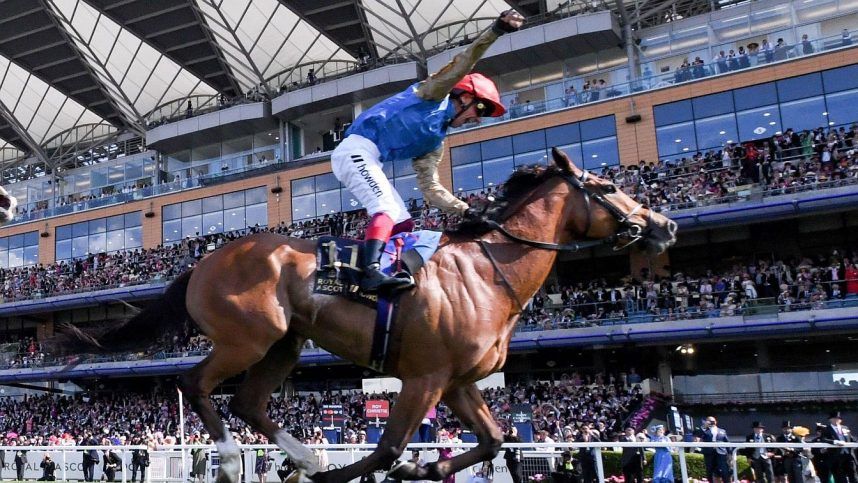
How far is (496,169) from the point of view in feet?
91.3

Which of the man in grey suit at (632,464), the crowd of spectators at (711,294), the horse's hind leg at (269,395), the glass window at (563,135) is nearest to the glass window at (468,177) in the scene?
the glass window at (563,135)

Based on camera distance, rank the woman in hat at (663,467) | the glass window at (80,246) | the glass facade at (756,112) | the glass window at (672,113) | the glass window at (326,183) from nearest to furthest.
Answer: the woman in hat at (663,467) → the glass facade at (756,112) → the glass window at (672,113) → the glass window at (326,183) → the glass window at (80,246)

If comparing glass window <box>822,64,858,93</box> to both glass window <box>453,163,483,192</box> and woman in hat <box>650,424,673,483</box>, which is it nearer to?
glass window <box>453,163,483,192</box>

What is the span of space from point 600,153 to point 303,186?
1205 centimetres

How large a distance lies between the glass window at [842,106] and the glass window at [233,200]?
22.0 metres

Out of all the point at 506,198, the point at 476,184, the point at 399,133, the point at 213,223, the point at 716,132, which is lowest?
the point at 506,198

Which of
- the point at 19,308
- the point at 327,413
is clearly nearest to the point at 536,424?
the point at 327,413

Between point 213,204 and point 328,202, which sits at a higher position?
point 213,204

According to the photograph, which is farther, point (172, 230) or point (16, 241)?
point (16, 241)

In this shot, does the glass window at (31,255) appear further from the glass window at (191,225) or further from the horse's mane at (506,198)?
the horse's mane at (506,198)

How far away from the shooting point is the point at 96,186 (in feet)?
129

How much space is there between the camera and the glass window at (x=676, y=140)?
81.7 ft

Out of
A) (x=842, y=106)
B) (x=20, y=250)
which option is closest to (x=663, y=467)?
(x=842, y=106)

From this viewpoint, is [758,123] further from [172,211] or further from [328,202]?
[172,211]
